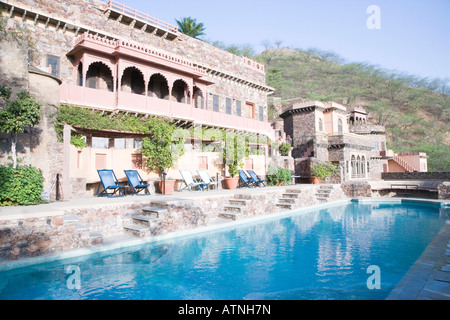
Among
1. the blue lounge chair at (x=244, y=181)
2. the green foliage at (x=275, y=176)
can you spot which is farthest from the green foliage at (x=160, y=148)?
the green foliage at (x=275, y=176)

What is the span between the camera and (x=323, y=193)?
15148 millimetres

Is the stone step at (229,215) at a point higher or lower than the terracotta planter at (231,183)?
lower

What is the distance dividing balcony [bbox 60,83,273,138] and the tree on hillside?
451cm

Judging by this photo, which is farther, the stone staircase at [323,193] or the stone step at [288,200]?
the stone staircase at [323,193]

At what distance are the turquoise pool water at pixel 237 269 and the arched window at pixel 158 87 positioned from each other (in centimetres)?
1118

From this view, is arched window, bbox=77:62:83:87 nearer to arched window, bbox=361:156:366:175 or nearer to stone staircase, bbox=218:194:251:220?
stone staircase, bbox=218:194:251:220

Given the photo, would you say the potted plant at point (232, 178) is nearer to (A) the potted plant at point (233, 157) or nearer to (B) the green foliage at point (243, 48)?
(A) the potted plant at point (233, 157)

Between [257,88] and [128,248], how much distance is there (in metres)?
19.1

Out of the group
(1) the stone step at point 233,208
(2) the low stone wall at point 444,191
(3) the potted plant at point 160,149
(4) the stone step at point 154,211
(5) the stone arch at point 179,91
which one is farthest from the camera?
(5) the stone arch at point 179,91

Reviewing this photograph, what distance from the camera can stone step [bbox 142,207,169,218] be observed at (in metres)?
7.15

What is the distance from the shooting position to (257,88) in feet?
75.7

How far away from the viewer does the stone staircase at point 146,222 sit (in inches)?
267

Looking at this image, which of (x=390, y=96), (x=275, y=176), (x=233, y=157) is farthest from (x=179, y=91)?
(x=390, y=96)
